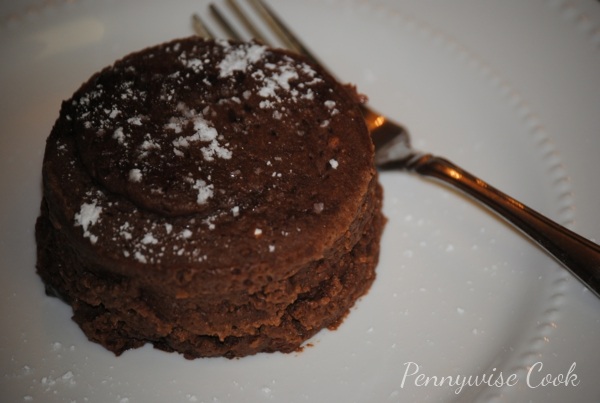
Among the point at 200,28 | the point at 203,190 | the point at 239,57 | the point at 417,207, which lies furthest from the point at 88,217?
the point at 200,28

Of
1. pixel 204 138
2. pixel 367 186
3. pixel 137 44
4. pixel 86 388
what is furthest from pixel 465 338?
pixel 137 44

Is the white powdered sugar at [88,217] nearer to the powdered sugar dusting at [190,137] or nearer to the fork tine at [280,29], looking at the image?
→ the powdered sugar dusting at [190,137]

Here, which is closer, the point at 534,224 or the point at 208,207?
the point at 208,207

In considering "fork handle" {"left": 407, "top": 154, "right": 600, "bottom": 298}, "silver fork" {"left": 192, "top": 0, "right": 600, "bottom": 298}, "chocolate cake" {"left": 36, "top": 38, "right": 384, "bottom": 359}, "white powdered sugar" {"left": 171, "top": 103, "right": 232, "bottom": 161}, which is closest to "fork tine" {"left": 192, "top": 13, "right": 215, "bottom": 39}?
"silver fork" {"left": 192, "top": 0, "right": 600, "bottom": 298}

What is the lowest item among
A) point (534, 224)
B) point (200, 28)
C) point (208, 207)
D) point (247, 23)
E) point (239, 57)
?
point (534, 224)

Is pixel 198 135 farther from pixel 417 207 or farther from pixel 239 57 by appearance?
pixel 417 207

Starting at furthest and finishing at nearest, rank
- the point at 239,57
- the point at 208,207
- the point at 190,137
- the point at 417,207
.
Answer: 1. the point at 417,207
2. the point at 239,57
3. the point at 190,137
4. the point at 208,207

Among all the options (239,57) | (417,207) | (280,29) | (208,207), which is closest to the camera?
(208,207)
